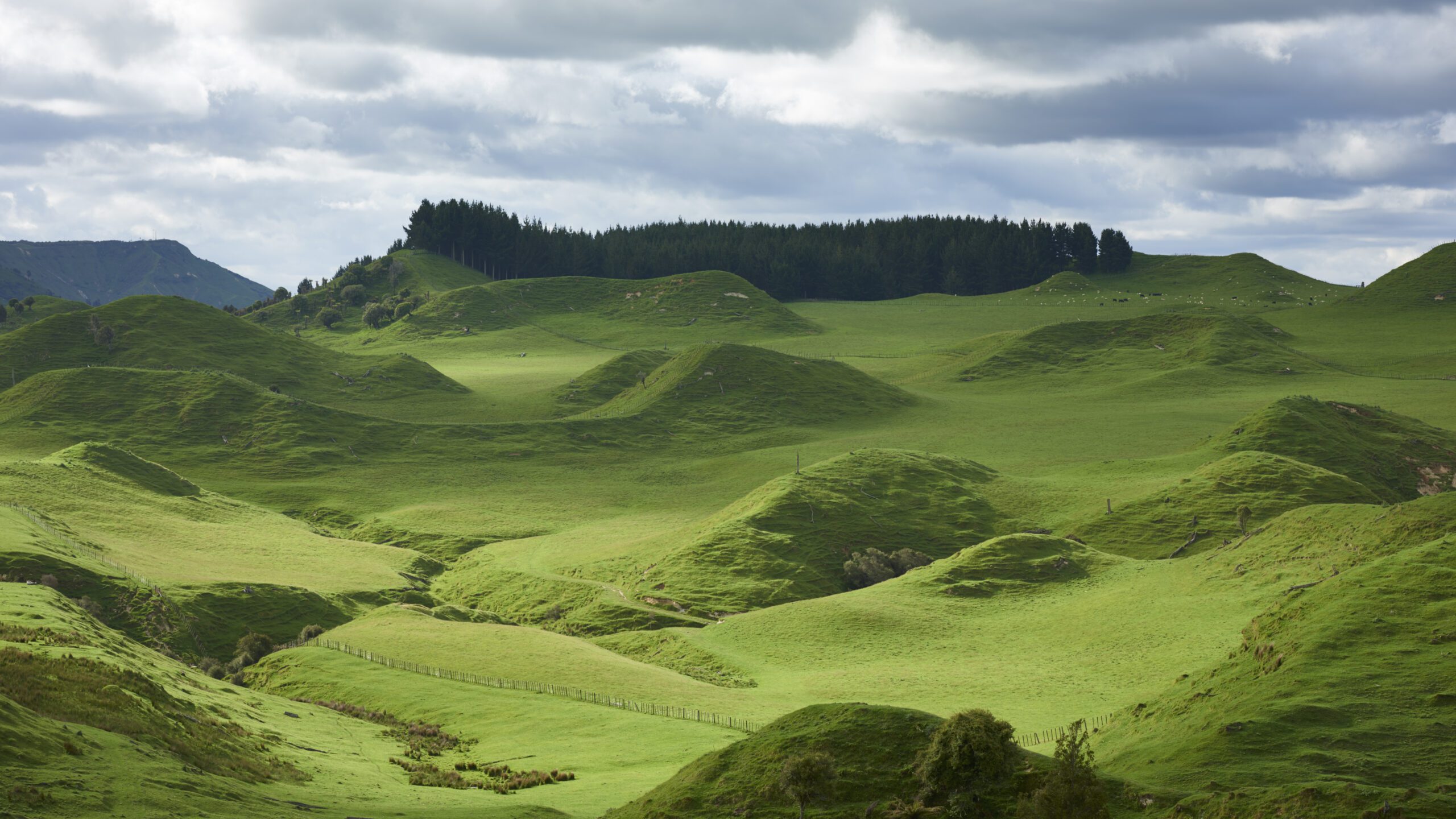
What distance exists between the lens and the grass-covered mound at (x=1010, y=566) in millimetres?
80750

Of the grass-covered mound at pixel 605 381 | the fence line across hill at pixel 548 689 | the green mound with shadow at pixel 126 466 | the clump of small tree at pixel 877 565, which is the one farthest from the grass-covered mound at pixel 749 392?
the fence line across hill at pixel 548 689

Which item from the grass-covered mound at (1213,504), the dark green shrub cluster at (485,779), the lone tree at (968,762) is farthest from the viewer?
the grass-covered mound at (1213,504)

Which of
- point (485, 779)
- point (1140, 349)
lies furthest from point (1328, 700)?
point (1140, 349)

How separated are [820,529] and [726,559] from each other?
32.6ft

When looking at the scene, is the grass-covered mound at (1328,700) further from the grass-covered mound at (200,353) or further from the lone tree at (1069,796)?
the grass-covered mound at (200,353)

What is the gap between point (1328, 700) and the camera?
35375 millimetres

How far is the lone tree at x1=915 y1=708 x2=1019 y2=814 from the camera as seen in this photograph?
30.7m

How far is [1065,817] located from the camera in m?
28.3

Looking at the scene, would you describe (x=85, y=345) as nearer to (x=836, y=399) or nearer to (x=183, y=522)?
(x=183, y=522)

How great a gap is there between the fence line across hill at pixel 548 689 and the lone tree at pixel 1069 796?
24.7 metres

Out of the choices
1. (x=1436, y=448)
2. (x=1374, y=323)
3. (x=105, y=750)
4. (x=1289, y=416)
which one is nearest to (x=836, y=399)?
(x=1289, y=416)

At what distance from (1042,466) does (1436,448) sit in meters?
38.6

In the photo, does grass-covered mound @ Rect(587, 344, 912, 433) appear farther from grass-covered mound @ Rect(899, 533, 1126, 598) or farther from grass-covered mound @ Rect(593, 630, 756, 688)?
grass-covered mound @ Rect(593, 630, 756, 688)

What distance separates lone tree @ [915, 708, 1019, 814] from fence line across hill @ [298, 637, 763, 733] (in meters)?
21.8
